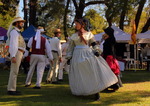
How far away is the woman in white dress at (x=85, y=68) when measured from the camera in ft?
19.5

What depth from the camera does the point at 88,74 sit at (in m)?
6.00

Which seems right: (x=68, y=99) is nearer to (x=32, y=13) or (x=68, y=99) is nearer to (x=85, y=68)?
(x=85, y=68)

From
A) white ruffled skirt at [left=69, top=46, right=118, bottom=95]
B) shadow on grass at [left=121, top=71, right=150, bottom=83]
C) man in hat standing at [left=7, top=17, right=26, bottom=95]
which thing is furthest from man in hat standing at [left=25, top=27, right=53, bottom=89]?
shadow on grass at [left=121, top=71, right=150, bottom=83]

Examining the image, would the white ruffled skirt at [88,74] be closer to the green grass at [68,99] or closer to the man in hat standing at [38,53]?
the green grass at [68,99]

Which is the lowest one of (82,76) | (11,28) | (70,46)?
(82,76)

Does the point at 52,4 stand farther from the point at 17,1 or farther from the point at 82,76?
the point at 82,76

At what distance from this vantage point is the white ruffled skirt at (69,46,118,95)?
5918 mm

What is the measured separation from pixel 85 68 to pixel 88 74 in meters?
0.15

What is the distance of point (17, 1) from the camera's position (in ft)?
83.1

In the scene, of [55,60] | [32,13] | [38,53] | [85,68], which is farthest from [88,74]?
[32,13]

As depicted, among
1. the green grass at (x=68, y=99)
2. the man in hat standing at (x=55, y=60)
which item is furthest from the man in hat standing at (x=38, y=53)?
the man in hat standing at (x=55, y=60)

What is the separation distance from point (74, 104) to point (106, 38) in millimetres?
2522

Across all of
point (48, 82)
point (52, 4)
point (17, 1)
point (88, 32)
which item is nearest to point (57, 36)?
point (48, 82)

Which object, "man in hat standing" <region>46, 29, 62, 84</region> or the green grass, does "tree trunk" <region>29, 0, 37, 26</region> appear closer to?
"man in hat standing" <region>46, 29, 62, 84</region>
